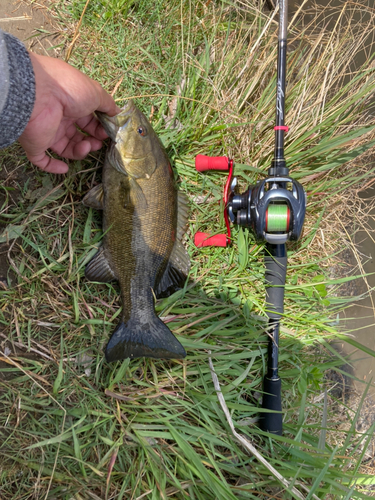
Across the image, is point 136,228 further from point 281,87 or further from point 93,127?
point 281,87

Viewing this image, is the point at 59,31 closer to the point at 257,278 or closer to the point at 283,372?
the point at 257,278

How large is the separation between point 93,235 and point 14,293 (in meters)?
0.69

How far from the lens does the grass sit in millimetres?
2252

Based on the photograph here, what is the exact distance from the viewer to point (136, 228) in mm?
2268

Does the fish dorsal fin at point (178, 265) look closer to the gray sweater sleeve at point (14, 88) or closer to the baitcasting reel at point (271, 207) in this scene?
the baitcasting reel at point (271, 207)

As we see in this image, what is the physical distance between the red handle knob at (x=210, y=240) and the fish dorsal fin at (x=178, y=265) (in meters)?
0.13

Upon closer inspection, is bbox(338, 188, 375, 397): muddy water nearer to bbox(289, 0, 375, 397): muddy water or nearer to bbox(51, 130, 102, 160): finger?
bbox(289, 0, 375, 397): muddy water

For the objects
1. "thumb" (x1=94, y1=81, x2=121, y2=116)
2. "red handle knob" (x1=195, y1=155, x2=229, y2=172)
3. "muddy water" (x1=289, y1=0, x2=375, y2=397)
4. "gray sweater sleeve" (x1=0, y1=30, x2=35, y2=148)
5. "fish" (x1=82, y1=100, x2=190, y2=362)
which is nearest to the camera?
"gray sweater sleeve" (x1=0, y1=30, x2=35, y2=148)

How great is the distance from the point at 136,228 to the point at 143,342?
77 cm

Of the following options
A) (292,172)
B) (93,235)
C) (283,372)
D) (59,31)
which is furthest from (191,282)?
(59,31)

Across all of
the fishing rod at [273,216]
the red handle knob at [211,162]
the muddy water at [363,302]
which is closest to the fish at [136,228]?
the red handle knob at [211,162]

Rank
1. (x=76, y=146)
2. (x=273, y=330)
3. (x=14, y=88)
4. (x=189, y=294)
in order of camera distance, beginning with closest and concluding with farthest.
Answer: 1. (x=14, y=88)
2. (x=76, y=146)
3. (x=273, y=330)
4. (x=189, y=294)

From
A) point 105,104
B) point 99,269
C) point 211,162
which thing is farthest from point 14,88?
point 211,162

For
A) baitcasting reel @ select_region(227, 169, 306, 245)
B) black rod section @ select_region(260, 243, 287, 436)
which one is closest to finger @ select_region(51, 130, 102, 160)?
baitcasting reel @ select_region(227, 169, 306, 245)
